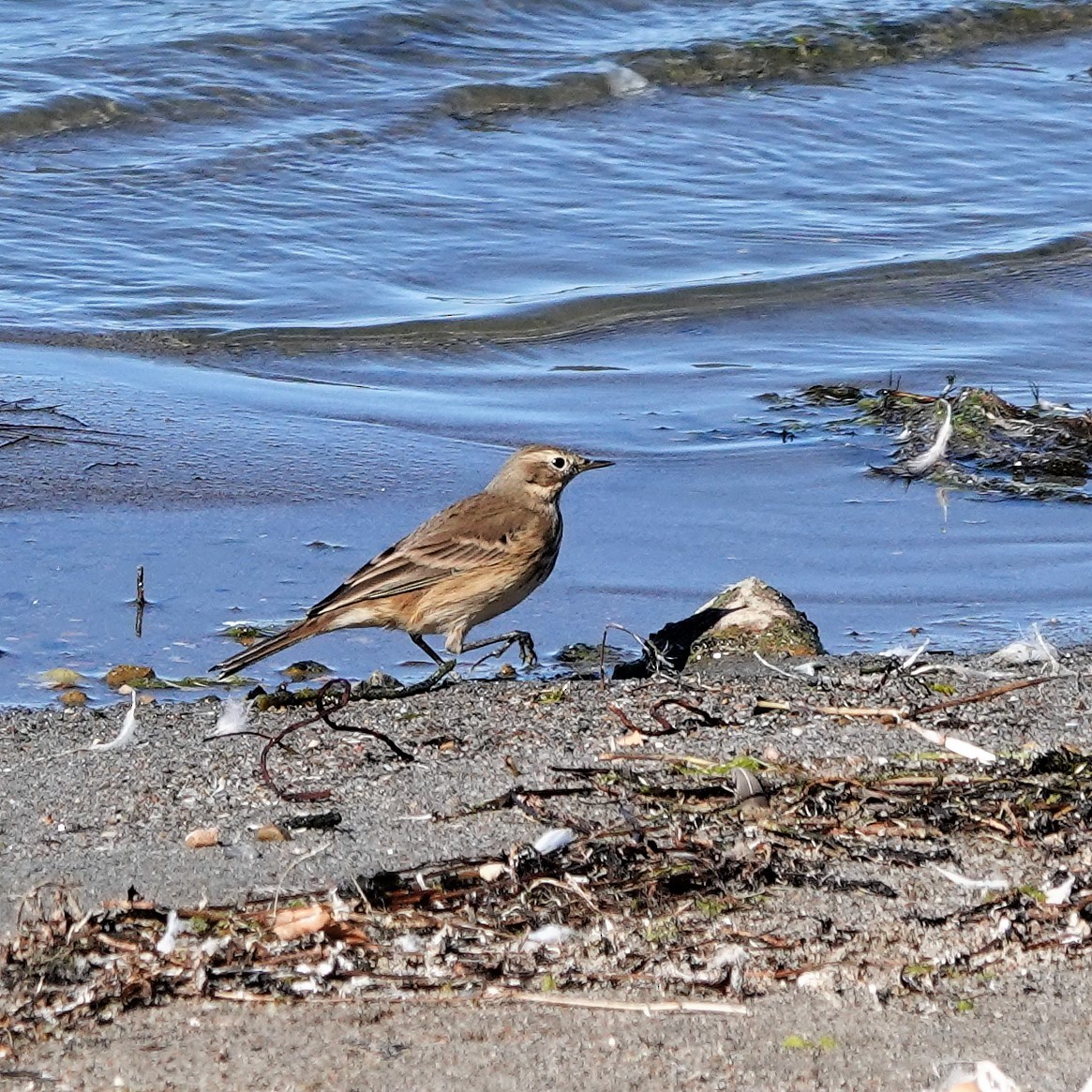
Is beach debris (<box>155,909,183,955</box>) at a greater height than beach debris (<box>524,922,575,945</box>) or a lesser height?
greater

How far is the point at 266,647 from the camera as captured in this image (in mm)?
6547

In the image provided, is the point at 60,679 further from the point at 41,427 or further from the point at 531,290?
the point at 531,290

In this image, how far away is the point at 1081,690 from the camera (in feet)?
19.1

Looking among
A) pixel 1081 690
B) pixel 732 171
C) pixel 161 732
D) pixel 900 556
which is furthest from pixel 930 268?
pixel 161 732

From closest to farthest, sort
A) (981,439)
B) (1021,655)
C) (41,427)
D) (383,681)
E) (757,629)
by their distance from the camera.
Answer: (1021,655) < (383,681) < (757,629) < (41,427) < (981,439)

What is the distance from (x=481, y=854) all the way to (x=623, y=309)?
7.66 m

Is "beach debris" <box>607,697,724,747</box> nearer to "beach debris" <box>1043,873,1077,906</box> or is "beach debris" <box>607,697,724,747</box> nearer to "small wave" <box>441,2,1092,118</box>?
"beach debris" <box>1043,873,1077,906</box>

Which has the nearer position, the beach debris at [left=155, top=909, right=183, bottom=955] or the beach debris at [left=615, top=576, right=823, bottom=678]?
the beach debris at [left=155, top=909, right=183, bottom=955]

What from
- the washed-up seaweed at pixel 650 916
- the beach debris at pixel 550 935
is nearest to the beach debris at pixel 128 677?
the washed-up seaweed at pixel 650 916

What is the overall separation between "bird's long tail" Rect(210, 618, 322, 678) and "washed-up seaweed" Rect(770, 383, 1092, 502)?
137 inches

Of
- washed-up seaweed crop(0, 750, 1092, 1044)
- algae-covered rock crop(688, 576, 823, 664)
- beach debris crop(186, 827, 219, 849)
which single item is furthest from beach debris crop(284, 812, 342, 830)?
algae-covered rock crop(688, 576, 823, 664)

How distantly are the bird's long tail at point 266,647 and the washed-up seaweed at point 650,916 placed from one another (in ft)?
5.80

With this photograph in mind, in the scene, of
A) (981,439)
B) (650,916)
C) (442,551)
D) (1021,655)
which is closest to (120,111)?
(981,439)

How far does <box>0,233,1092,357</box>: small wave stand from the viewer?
1107 cm
